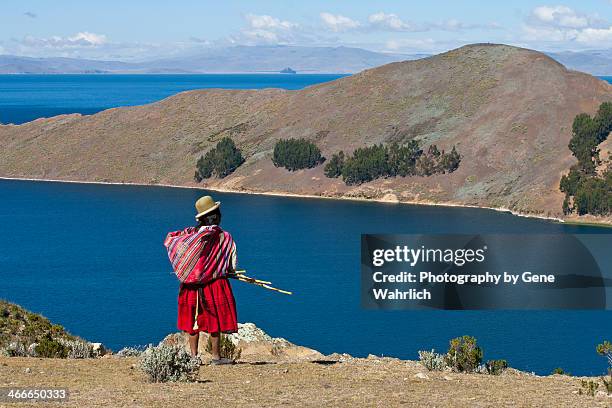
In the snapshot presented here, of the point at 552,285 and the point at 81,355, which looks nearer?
the point at 81,355

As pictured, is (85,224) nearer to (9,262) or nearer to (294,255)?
(9,262)

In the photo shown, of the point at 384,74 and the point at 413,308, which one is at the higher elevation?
the point at 384,74

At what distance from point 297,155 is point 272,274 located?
238 ft

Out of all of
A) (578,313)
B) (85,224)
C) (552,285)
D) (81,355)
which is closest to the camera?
(81,355)

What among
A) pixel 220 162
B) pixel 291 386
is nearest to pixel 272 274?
pixel 291 386

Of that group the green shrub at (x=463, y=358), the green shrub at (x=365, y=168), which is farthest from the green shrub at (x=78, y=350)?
the green shrub at (x=365, y=168)

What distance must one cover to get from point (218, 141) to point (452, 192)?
4843cm

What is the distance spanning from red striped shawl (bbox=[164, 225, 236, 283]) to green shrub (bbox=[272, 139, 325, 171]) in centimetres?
13820

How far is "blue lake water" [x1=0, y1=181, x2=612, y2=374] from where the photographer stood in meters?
63.8

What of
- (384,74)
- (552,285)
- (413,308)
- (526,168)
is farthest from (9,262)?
(384,74)

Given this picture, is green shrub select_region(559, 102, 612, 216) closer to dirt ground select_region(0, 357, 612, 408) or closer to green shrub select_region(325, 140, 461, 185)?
green shrub select_region(325, 140, 461, 185)

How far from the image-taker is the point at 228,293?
1928cm

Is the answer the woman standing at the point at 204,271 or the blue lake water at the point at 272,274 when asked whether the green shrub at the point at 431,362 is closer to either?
the woman standing at the point at 204,271

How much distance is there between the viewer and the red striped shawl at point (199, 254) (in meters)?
18.8
